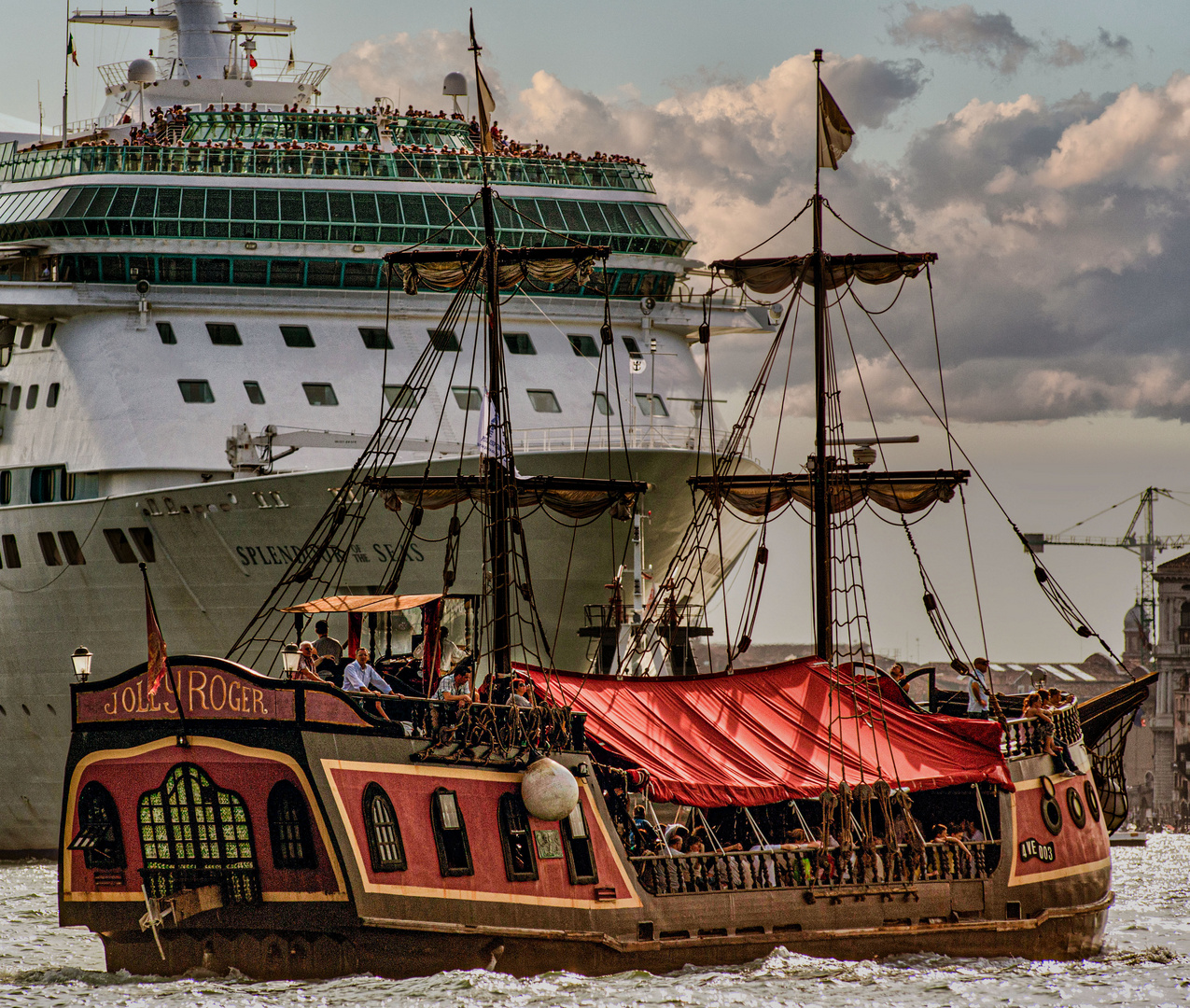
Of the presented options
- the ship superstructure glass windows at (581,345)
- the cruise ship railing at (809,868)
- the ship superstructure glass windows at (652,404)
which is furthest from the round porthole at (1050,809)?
the ship superstructure glass windows at (581,345)

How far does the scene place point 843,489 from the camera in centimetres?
2719

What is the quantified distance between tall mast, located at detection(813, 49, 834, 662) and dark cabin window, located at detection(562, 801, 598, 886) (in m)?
7.18

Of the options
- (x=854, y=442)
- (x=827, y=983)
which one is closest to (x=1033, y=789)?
(x=827, y=983)

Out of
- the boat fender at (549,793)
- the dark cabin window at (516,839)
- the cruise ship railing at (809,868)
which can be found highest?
the boat fender at (549,793)

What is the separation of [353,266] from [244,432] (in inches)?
169

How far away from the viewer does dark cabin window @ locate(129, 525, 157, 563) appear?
28125 mm

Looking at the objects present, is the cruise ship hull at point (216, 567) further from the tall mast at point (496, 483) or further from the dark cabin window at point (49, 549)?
the tall mast at point (496, 483)

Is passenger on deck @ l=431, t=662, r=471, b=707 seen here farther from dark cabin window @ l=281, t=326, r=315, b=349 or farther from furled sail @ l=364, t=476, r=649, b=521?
dark cabin window @ l=281, t=326, r=315, b=349

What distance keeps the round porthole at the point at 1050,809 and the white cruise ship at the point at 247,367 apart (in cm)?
734

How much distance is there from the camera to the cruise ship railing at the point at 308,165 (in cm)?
3147

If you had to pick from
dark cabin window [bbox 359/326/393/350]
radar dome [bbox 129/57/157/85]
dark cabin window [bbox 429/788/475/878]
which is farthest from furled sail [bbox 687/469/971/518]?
radar dome [bbox 129/57/157/85]

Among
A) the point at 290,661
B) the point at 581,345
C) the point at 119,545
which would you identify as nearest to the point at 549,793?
the point at 290,661

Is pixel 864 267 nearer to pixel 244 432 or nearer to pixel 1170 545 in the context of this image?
pixel 244 432

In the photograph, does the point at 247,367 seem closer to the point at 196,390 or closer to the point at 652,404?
the point at 196,390
